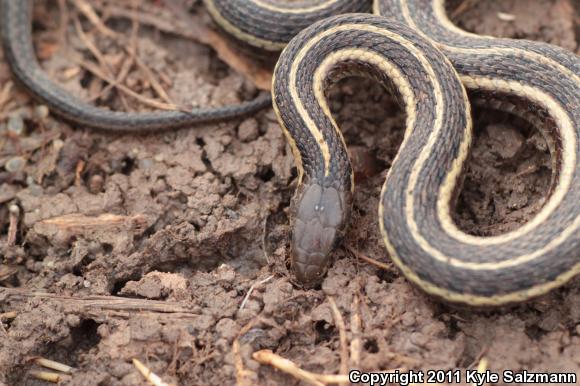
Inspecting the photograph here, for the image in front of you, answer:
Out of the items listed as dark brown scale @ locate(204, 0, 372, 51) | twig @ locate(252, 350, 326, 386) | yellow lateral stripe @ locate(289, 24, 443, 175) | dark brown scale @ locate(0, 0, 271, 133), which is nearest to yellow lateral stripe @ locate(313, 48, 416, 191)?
yellow lateral stripe @ locate(289, 24, 443, 175)

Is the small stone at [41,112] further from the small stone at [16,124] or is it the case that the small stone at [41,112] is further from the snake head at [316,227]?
the snake head at [316,227]

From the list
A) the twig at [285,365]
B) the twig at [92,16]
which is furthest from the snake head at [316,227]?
the twig at [92,16]

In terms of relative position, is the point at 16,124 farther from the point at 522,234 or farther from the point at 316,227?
the point at 522,234

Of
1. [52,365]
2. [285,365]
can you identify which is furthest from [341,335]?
[52,365]

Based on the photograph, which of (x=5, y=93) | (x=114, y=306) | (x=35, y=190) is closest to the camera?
(x=114, y=306)

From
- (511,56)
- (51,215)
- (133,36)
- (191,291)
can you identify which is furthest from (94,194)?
(511,56)

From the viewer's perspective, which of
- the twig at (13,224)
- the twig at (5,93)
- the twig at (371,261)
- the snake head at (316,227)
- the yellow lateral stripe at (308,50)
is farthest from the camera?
the twig at (5,93)

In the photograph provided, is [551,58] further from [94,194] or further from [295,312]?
[94,194]
